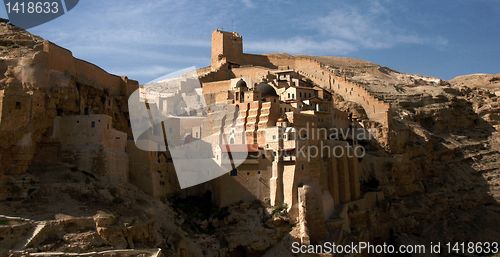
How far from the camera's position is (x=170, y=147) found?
34.8m

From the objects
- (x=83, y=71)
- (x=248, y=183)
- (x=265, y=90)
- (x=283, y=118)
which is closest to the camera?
(x=83, y=71)

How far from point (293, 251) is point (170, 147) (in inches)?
363

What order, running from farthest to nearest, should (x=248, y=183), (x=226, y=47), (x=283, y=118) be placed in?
(x=226, y=47)
(x=283, y=118)
(x=248, y=183)

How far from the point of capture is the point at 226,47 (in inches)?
2072

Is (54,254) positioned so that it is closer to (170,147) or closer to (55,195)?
(55,195)

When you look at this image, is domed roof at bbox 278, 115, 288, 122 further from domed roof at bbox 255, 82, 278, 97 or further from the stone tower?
the stone tower

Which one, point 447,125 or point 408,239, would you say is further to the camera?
point 447,125

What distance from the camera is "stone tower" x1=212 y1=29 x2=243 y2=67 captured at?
52.1 metres

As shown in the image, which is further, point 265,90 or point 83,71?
point 265,90

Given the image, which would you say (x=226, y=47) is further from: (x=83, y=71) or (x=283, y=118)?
(x=83, y=71)

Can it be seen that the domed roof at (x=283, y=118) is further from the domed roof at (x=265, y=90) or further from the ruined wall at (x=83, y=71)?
the ruined wall at (x=83, y=71)

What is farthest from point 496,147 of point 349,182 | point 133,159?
point 133,159

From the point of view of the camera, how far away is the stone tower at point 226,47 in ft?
171

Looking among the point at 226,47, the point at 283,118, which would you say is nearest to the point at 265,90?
the point at 283,118
